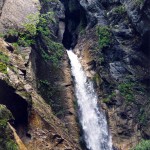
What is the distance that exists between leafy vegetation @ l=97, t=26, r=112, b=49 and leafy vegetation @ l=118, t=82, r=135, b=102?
12.3ft

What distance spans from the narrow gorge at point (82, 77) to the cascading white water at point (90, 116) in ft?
0.19

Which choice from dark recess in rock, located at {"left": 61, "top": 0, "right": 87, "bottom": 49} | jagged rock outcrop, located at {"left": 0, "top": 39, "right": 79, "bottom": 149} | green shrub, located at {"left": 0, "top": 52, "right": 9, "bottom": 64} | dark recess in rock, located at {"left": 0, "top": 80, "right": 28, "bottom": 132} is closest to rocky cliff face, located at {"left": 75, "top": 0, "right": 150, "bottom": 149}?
dark recess in rock, located at {"left": 61, "top": 0, "right": 87, "bottom": 49}

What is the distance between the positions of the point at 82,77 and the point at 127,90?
343 cm

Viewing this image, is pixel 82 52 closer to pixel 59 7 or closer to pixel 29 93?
pixel 59 7

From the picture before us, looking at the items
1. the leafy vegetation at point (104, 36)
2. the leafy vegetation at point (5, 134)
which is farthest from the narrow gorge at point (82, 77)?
the leafy vegetation at point (5, 134)

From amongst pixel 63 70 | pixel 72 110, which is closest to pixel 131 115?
pixel 72 110

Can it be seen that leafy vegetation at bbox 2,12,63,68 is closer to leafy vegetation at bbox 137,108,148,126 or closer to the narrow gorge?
the narrow gorge

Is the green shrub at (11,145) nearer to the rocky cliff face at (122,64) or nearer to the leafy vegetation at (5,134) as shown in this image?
the leafy vegetation at (5,134)

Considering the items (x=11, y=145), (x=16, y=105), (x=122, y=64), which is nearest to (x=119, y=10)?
(x=122, y=64)

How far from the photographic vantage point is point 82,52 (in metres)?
26.7

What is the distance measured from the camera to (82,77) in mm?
23953

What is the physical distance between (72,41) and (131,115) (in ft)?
38.8

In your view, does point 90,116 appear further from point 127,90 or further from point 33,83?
point 33,83

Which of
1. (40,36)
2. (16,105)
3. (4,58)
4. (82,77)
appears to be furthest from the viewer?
(82,77)
